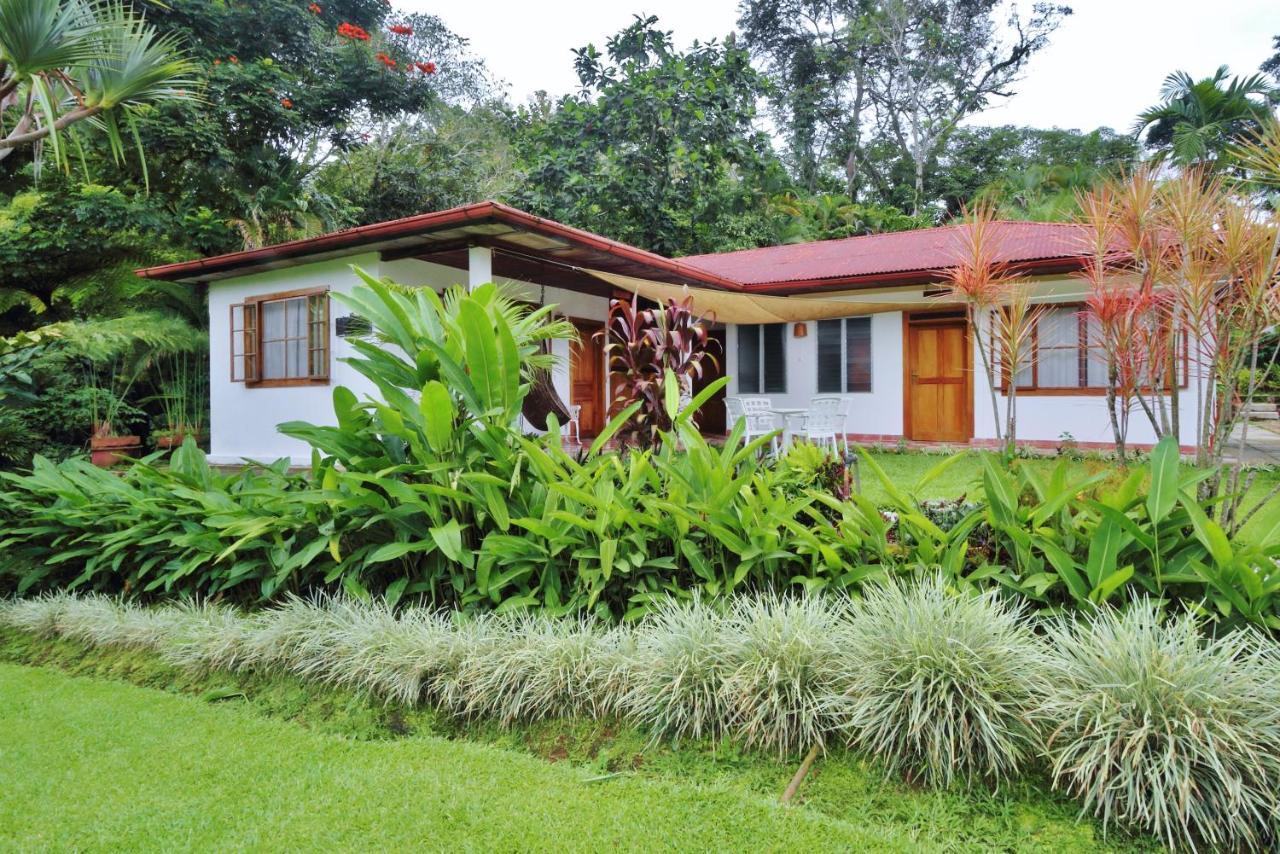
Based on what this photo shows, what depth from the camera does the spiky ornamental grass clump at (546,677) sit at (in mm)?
2596

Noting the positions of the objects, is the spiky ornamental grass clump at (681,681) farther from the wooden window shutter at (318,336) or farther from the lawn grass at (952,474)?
the wooden window shutter at (318,336)

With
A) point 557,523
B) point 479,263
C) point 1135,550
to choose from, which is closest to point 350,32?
point 479,263

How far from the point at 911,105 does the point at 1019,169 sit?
174 inches

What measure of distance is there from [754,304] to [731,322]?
1.99 m

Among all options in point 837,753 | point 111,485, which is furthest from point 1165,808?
point 111,485

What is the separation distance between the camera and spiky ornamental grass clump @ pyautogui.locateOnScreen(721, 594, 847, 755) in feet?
7.55

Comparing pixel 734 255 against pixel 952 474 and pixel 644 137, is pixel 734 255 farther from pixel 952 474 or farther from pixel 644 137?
pixel 952 474

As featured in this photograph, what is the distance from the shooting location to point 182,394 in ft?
33.7

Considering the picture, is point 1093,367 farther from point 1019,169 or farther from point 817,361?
point 1019,169

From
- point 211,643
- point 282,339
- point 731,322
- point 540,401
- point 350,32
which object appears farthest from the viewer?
point 350,32

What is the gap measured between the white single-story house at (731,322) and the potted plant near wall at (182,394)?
2.56ft

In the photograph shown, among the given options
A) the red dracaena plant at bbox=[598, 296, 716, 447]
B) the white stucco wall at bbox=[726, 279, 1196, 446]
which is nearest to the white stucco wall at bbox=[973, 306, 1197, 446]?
the white stucco wall at bbox=[726, 279, 1196, 446]

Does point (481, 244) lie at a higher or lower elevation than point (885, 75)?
lower

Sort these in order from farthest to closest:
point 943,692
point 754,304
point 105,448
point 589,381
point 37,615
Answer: point 589,381, point 754,304, point 105,448, point 37,615, point 943,692
